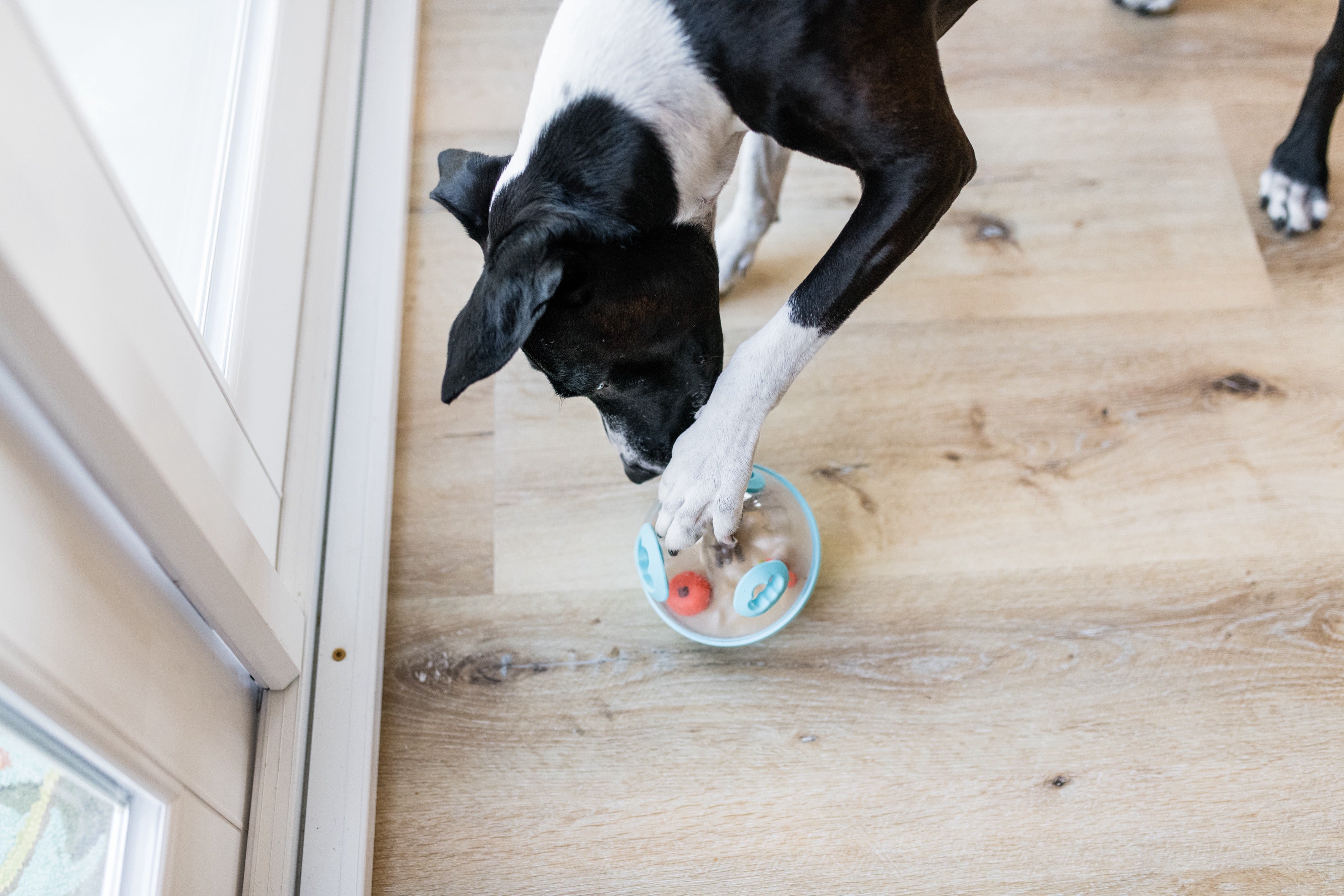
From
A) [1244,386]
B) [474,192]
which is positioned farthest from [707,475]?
[1244,386]

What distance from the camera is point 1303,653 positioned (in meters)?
1.35

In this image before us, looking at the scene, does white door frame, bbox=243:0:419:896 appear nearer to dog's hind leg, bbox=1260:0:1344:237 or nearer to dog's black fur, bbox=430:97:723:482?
dog's black fur, bbox=430:97:723:482

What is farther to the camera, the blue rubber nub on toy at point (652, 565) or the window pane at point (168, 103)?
the blue rubber nub on toy at point (652, 565)

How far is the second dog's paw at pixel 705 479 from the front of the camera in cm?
110

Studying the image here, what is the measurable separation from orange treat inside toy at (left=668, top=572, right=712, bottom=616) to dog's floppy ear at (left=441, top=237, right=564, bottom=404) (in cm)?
49

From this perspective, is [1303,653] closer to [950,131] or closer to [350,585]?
[950,131]

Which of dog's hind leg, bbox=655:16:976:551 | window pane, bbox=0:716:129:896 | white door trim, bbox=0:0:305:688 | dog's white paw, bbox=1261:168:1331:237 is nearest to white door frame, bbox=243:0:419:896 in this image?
white door trim, bbox=0:0:305:688

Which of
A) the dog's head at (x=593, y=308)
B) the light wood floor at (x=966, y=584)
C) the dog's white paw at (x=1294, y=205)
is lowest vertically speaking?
the light wood floor at (x=966, y=584)

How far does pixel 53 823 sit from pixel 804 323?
0.88 meters

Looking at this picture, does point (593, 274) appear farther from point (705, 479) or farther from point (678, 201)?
point (705, 479)

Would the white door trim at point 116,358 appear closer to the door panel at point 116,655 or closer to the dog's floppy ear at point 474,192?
the door panel at point 116,655

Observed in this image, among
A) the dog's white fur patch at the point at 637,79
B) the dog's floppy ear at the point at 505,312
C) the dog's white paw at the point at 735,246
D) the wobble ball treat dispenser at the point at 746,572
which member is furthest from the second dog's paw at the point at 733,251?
the dog's floppy ear at the point at 505,312

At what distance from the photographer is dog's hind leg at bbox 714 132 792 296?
56.0 inches

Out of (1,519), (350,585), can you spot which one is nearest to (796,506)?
(350,585)
